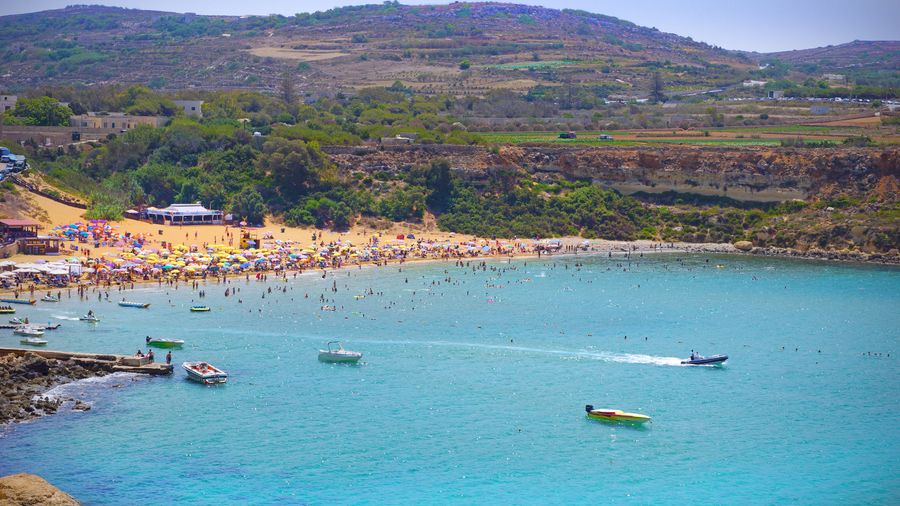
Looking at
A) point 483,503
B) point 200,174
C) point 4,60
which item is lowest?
point 483,503

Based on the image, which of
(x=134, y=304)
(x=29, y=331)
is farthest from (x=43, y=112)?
(x=29, y=331)

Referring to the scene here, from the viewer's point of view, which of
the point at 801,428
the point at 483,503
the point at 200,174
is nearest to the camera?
the point at 483,503

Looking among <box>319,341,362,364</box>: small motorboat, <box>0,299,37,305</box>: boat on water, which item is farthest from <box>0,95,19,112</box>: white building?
<box>319,341,362,364</box>: small motorboat

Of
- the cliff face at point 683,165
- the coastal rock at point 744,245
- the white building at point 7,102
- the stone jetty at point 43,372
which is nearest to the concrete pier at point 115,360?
the stone jetty at point 43,372

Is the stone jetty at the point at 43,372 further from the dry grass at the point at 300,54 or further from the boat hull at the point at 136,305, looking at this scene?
the dry grass at the point at 300,54

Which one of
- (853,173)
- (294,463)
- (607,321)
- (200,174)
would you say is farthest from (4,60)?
(294,463)

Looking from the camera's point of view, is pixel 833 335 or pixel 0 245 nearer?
pixel 833 335

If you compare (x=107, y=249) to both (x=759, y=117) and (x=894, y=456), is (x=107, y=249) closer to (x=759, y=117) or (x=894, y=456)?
(x=894, y=456)
